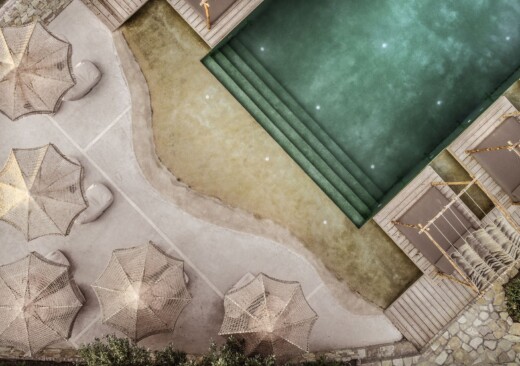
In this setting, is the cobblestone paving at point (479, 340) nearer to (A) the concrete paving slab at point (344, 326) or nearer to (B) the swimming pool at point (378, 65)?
(A) the concrete paving slab at point (344, 326)

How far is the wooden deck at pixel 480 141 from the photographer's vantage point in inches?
453

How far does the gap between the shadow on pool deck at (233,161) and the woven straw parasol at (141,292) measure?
249 cm

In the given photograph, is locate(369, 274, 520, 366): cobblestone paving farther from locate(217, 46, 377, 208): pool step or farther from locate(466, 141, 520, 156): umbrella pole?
locate(217, 46, 377, 208): pool step

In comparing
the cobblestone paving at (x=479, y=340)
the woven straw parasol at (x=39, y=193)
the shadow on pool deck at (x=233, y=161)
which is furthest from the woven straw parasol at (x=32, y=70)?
the cobblestone paving at (x=479, y=340)

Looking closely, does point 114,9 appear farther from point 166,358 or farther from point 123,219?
point 166,358

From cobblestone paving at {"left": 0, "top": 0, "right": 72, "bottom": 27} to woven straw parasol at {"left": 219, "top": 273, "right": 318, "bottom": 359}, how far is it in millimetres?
Answer: 8700

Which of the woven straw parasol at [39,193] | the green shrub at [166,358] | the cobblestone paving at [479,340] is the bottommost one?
the cobblestone paving at [479,340]

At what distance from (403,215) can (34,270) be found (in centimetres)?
910

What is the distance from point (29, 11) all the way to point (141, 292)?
7.89 m

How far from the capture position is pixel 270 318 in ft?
32.1

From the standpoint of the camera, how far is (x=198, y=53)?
11.9m

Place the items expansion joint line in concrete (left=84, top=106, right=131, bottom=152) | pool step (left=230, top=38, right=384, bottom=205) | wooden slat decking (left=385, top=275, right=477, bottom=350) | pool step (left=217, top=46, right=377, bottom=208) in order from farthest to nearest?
pool step (left=230, top=38, right=384, bottom=205), pool step (left=217, top=46, right=377, bottom=208), expansion joint line in concrete (left=84, top=106, right=131, bottom=152), wooden slat decking (left=385, top=275, right=477, bottom=350)

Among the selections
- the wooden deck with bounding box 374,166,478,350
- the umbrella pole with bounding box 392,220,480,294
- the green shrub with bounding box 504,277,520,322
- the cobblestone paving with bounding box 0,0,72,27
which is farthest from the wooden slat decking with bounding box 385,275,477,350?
the cobblestone paving with bounding box 0,0,72,27

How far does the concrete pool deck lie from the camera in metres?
11.7
